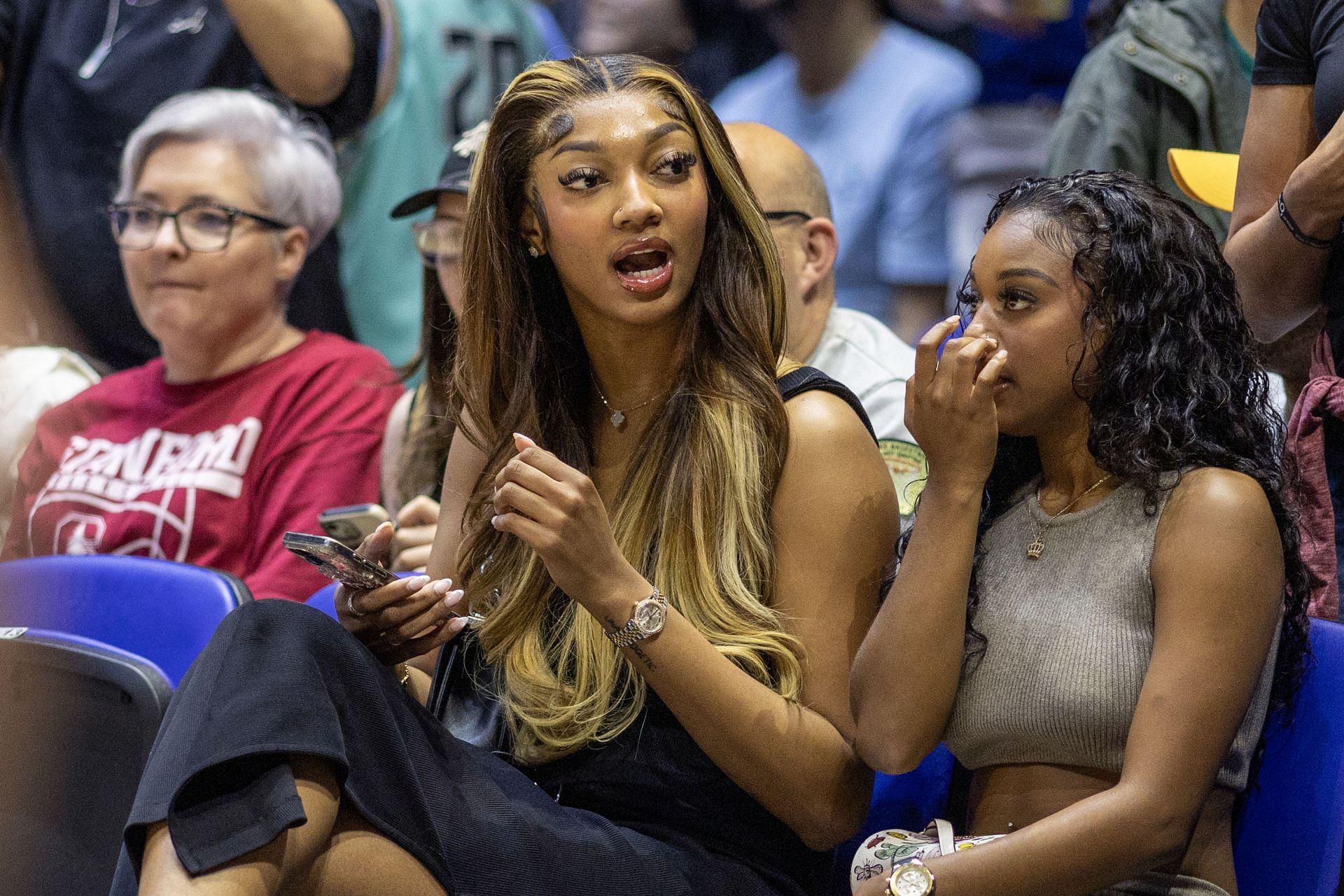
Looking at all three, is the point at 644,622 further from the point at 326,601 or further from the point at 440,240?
the point at 440,240

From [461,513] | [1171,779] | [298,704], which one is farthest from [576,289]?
[1171,779]

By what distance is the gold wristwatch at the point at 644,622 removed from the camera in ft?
5.80

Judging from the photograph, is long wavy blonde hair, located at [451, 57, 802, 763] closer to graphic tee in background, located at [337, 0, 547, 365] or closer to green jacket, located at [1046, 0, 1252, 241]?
green jacket, located at [1046, 0, 1252, 241]

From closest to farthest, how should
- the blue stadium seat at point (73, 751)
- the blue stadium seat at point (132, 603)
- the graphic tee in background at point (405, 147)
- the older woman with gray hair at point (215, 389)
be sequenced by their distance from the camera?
the blue stadium seat at point (73, 751) < the blue stadium seat at point (132, 603) < the older woman with gray hair at point (215, 389) < the graphic tee in background at point (405, 147)

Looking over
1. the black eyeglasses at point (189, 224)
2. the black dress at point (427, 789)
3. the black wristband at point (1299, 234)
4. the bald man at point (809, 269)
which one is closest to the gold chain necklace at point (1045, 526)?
the black dress at point (427, 789)

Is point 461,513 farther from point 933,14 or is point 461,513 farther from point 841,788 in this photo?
point 933,14

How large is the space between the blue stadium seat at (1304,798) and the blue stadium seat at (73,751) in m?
1.43

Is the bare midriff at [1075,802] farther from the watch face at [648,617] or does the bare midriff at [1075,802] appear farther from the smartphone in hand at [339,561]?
the smartphone in hand at [339,561]

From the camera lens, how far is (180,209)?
3232 mm

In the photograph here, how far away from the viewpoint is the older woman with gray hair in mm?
2982

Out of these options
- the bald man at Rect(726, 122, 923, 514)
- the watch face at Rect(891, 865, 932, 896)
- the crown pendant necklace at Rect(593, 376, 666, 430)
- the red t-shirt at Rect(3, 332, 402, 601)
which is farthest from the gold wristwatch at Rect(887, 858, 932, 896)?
the red t-shirt at Rect(3, 332, 402, 601)

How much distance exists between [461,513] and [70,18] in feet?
7.28

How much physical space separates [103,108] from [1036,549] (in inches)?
110

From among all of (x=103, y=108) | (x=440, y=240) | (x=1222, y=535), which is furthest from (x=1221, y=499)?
(x=103, y=108)
